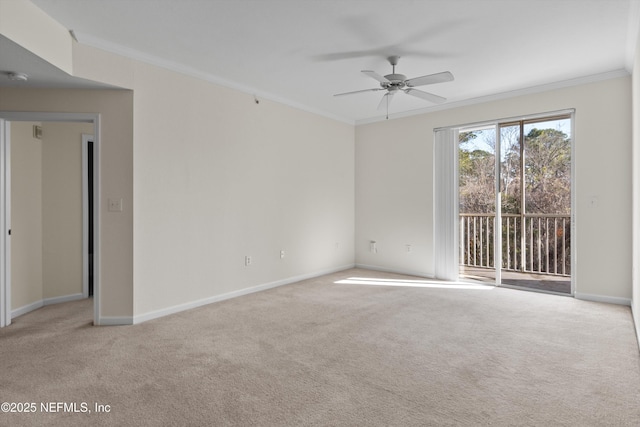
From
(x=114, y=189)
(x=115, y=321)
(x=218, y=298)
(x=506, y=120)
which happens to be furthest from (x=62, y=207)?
(x=506, y=120)

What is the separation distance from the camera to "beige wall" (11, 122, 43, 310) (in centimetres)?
376

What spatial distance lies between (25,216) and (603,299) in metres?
6.66

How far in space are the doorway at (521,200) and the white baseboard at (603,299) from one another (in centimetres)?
62

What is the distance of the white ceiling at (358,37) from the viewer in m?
2.68

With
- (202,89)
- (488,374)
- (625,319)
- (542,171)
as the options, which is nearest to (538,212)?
(542,171)

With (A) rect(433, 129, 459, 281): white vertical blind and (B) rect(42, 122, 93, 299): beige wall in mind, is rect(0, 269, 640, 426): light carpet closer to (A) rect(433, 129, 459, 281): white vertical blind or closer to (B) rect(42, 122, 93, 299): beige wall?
(B) rect(42, 122, 93, 299): beige wall

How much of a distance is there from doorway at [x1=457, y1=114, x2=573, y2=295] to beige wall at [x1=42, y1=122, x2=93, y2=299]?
5.21 m

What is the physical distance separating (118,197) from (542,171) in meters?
5.82

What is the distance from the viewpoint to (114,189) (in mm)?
3434

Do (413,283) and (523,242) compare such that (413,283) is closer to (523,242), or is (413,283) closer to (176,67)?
(523,242)

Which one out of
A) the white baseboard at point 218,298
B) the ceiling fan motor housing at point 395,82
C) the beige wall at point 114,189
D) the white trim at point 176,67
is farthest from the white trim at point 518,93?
the beige wall at point 114,189

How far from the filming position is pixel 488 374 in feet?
7.89

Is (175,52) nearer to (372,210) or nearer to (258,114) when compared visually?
(258,114)

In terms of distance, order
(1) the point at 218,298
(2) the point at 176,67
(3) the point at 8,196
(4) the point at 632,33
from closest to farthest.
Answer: (4) the point at 632,33 → (3) the point at 8,196 → (2) the point at 176,67 → (1) the point at 218,298
